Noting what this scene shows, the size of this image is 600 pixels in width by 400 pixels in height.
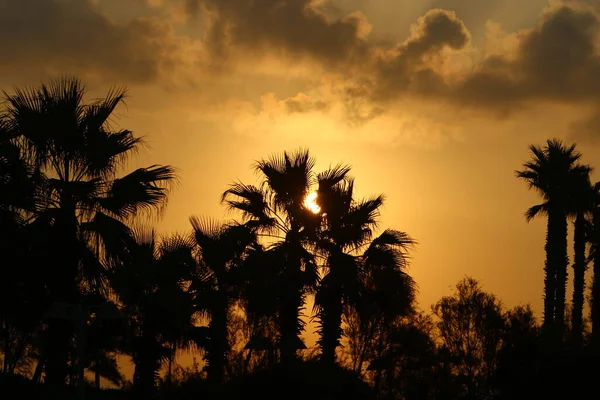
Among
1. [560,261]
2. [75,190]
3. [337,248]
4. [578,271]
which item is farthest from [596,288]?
[75,190]

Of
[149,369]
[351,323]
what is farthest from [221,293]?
[351,323]

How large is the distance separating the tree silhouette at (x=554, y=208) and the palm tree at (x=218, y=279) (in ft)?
72.9

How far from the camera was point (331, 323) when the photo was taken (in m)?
30.5

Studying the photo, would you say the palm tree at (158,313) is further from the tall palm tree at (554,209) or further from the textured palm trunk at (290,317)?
the tall palm tree at (554,209)

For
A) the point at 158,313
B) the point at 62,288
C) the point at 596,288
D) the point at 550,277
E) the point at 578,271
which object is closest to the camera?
the point at 62,288

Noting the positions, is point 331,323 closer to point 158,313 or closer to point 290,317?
point 290,317

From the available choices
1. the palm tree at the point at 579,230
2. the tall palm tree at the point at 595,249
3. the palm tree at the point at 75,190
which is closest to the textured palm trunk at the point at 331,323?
the palm tree at the point at 75,190

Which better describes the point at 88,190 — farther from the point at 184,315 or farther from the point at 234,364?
the point at 234,364

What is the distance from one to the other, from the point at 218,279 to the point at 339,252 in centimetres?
559

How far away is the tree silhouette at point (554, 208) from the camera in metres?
46.8

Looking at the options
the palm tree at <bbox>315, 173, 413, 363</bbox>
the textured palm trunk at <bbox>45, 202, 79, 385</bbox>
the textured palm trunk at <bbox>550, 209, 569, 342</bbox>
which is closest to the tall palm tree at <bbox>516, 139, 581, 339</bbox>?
the textured palm trunk at <bbox>550, 209, 569, 342</bbox>

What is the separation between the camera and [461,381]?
130 feet

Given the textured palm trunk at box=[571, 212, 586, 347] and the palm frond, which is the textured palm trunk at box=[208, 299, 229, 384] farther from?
the textured palm trunk at box=[571, 212, 586, 347]

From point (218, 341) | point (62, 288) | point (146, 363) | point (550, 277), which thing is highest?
point (550, 277)
